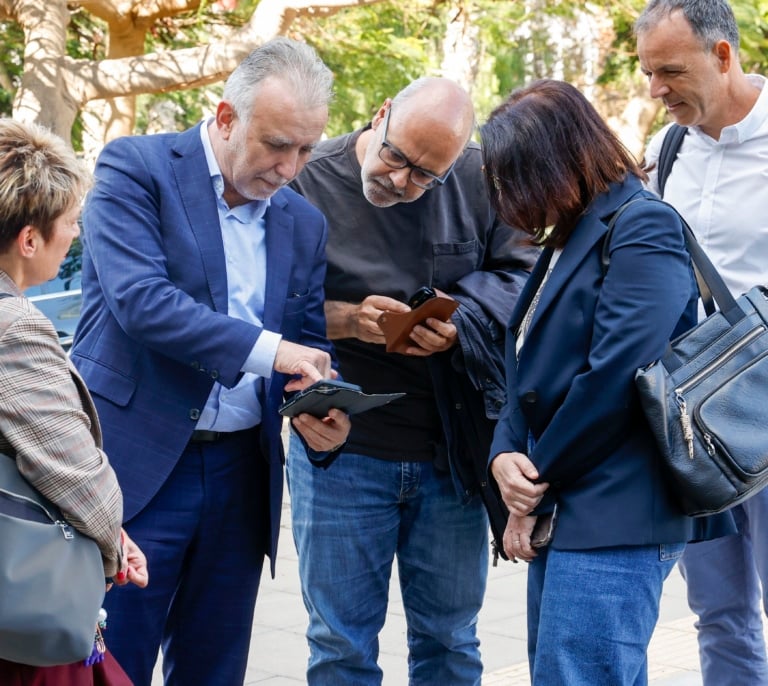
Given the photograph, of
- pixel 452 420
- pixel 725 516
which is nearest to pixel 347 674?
pixel 452 420

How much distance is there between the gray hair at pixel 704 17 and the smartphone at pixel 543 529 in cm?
151

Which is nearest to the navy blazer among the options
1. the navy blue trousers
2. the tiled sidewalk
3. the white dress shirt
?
the white dress shirt

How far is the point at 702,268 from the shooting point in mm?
2977

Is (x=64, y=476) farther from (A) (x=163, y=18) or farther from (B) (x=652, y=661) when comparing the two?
(A) (x=163, y=18)

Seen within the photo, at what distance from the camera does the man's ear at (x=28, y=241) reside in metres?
2.57

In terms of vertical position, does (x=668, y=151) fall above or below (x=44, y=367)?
above

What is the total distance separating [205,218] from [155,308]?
1.05ft

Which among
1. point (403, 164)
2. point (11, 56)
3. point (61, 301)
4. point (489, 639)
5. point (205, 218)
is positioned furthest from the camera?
point (11, 56)

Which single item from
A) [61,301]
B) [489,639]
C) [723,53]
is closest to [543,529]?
[723,53]

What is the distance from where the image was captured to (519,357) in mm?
3025

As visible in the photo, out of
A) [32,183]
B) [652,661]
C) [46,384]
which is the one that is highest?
[32,183]

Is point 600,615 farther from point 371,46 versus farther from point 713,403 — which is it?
point 371,46

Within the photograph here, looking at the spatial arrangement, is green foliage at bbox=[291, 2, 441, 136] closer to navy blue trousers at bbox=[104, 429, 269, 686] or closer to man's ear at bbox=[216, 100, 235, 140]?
man's ear at bbox=[216, 100, 235, 140]

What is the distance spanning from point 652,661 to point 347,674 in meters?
2.00
